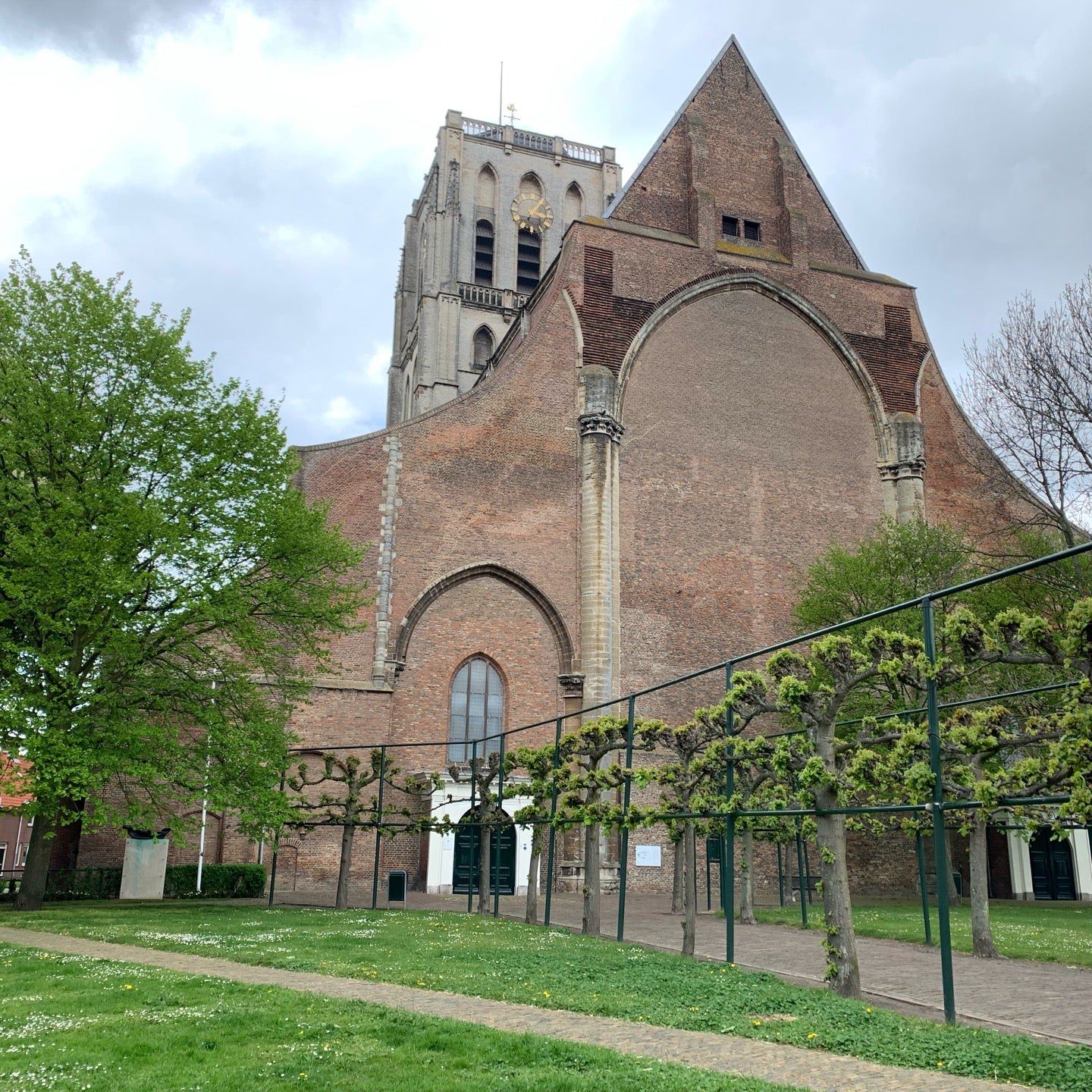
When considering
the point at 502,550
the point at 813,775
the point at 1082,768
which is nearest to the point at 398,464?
the point at 502,550

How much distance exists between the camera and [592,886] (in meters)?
18.2

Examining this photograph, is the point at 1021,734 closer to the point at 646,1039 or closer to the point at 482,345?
the point at 646,1039

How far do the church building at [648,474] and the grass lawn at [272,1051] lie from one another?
19.2m

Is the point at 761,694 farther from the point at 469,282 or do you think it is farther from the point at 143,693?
the point at 469,282

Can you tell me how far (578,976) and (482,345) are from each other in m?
53.3

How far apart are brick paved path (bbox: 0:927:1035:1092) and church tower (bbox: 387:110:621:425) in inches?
1965

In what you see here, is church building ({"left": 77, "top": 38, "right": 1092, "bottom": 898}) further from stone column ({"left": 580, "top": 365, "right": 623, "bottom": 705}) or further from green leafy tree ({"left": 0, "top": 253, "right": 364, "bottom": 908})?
green leafy tree ({"left": 0, "top": 253, "right": 364, "bottom": 908})

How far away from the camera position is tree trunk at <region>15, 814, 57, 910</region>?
64.9 ft

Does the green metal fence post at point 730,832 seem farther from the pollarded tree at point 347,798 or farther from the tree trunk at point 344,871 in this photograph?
the tree trunk at point 344,871

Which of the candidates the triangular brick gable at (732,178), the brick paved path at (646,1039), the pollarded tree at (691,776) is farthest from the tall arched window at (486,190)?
the brick paved path at (646,1039)

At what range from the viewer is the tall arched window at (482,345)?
6131cm

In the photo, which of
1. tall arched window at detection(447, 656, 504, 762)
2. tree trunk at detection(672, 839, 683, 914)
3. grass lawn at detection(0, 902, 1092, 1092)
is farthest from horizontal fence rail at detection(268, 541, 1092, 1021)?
tree trunk at detection(672, 839, 683, 914)

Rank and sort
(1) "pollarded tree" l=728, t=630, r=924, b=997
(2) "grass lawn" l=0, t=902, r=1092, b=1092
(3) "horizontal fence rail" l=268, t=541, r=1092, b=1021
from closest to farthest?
1. (2) "grass lawn" l=0, t=902, r=1092, b=1092
2. (3) "horizontal fence rail" l=268, t=541, r=1092, b=1021
3. (1) "pollarded tree" l=728, t=630, r=924, b=997

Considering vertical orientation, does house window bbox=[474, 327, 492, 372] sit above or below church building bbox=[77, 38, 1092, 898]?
above
